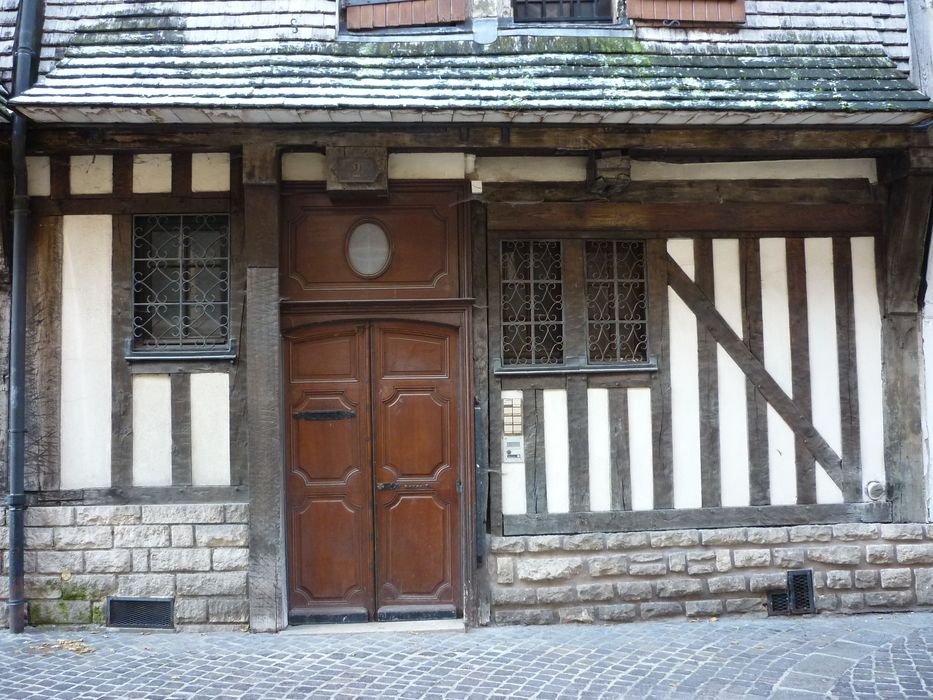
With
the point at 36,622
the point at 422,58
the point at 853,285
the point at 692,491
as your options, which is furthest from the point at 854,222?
the point at 36,622

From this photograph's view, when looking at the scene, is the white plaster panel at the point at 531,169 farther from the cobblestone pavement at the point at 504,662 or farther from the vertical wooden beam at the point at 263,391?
the cobblestone pavement at the point at 504,662

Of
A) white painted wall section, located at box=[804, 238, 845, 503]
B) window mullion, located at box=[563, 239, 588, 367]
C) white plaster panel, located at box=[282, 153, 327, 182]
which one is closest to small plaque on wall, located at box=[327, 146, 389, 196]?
white plaster panel, located at box=[282, 153, 327, 182]

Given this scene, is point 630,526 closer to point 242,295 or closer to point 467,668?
point 467,668

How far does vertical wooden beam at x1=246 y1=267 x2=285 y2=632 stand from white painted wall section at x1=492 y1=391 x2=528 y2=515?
1.63m

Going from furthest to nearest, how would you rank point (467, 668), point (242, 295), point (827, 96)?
1. point (242, 295)
2. point (827, 96)
3. point (467, 668)

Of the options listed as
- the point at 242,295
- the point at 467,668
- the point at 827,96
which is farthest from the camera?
the point at 242,295

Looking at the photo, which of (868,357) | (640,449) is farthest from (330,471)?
(868,357)

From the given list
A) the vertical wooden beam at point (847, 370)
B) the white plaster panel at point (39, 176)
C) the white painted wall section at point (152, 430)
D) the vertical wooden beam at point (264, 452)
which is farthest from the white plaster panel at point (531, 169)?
the white plaster panel at point (39, 176)

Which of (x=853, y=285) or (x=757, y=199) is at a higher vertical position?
(x=757, y=199)

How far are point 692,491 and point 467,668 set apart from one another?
2.16 metres

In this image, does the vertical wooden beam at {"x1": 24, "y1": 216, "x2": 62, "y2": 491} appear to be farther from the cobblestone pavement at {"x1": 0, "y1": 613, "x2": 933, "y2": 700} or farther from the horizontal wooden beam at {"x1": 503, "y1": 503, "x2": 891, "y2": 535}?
the horizontal wooden beam at {"x1": 503, "y1": 503, "x2": 891, "y2": 535}

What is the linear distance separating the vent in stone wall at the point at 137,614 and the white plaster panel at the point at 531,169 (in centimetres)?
387

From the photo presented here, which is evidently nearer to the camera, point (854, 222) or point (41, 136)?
point (41, 136)

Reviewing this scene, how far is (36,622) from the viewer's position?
209 inches
